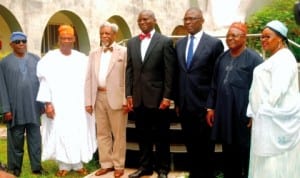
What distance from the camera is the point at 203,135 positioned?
233 inches

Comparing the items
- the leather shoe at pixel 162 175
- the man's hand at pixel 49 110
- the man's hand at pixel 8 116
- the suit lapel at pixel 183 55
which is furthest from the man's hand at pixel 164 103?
the man's hand at pixel 8 116

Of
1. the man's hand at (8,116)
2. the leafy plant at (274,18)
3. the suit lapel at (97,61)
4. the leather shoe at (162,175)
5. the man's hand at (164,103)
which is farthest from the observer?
the leafy plant at (274,18)

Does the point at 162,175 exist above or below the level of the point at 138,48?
below

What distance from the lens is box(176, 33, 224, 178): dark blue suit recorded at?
19.2 feet

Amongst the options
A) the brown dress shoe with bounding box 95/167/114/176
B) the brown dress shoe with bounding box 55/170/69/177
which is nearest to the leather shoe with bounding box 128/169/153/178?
the brown dress shoe with bounding box 95/167/114/176

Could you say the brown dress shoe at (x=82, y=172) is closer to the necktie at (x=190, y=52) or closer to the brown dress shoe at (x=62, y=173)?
the brown dress shoe at (x=62, y=173)

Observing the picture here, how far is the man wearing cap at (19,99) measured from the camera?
6836 millimetres

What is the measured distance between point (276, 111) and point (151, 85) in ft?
5.77

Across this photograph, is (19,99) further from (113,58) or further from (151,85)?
(151,85)

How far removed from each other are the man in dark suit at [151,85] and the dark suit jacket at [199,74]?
209 mm

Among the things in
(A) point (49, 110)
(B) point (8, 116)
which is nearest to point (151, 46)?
(A) point (49, 110)

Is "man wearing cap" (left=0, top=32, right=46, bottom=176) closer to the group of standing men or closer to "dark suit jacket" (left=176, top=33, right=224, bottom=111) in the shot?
the group of standing men

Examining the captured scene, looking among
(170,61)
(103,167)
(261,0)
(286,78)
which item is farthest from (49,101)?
(261,0)

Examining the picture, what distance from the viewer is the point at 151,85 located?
618 centimetres
